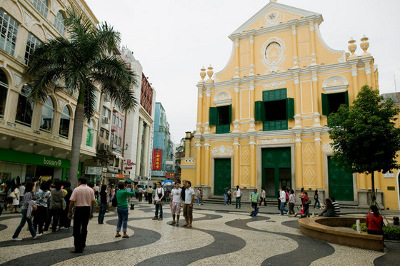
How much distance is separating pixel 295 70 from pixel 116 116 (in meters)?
27.1

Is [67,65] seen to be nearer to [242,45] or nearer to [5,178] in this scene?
[5,178]

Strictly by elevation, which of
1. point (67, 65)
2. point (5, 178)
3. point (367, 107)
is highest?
point (67, 65)

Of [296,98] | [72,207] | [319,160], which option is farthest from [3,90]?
[319,160]

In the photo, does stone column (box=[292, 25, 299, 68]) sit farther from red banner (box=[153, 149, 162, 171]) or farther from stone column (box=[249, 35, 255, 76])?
red banner (box=[153, 149, 162, 171])

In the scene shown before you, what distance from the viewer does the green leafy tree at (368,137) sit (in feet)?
32.6

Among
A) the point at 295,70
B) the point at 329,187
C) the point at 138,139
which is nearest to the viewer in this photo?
the point at 329,187

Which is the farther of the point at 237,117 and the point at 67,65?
the point at 237,117

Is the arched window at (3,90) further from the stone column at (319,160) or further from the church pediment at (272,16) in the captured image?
the stone column at (319,160)

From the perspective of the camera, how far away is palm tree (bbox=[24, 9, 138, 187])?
43.5ft

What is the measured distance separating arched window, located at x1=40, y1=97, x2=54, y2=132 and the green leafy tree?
1636 centimetres

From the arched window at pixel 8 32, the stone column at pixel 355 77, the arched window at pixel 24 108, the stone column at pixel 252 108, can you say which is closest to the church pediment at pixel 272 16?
the stone column at pixel 252 108

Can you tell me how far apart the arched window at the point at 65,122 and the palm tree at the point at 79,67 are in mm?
4761

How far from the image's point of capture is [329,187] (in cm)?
2062

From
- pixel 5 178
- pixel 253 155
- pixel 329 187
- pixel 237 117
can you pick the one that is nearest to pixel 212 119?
pixel 237 117
